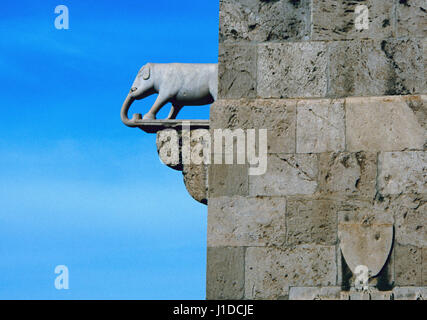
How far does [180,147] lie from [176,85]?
0.85 metres

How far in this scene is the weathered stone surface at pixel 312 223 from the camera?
620 centimetres

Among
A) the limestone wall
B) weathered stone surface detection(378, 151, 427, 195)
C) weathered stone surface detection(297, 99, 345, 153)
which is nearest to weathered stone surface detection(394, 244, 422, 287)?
the limestone wall

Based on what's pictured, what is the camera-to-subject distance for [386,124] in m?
6.26

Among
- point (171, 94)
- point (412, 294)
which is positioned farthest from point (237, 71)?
point (412, 294)

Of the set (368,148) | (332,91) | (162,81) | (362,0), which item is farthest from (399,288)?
(162,81)

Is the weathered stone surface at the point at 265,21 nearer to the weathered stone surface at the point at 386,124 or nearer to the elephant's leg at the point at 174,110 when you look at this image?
the weathered stone surface at the point at 386,124

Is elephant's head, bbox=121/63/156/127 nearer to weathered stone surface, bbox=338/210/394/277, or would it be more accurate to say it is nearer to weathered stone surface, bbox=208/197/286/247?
weathered stone surface, bbox=208/197/286/247

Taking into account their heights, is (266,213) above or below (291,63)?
below

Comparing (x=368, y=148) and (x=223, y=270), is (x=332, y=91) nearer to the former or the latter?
(x=368, y=148)

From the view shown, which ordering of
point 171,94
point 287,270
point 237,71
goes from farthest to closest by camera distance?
point 171,94
point 237,71
point 287,270

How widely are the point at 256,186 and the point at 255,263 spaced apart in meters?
0.56

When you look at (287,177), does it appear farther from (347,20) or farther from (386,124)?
(347,20)
